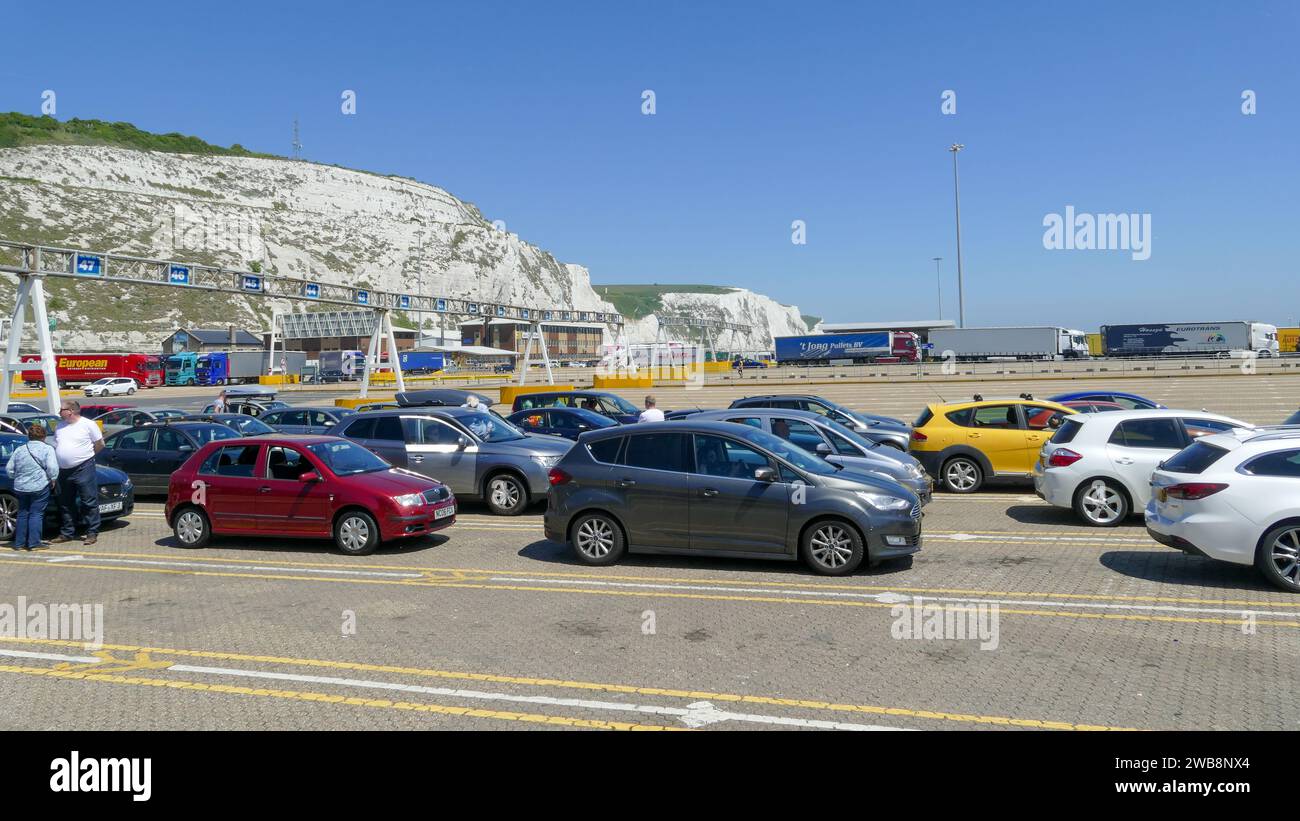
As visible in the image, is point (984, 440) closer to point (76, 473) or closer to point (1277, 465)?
point (1277, 465)

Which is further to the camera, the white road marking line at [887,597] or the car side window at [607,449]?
the car side window at [607,449]

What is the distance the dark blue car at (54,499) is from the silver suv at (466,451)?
10.9 ft

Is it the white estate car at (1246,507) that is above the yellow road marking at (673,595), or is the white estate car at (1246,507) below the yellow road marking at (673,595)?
above

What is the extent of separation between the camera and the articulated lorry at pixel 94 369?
2798 inches

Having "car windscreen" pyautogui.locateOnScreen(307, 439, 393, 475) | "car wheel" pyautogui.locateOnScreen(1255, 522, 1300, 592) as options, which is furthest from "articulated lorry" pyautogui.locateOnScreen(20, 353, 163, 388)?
"car wheel" pyautogui.locateOnScreen(1255, 522, 1300, 592)

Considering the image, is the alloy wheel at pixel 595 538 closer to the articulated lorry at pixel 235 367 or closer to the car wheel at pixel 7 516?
the car wheel at pixel 7 516

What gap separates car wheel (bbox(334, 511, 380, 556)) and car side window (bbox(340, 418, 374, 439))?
3.95 m

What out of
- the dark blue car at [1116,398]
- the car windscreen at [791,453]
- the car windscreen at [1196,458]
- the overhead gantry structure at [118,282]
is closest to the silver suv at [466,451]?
the car windscreen at [791,453]

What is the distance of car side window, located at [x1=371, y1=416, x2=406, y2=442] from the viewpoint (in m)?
14.5

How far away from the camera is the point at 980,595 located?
830 cm

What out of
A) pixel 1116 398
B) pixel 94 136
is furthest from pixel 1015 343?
pixel 94 136

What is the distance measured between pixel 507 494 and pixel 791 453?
226 inches

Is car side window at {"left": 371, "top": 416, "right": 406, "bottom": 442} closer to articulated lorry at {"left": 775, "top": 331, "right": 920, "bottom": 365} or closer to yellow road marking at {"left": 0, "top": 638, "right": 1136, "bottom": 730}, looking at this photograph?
yellow road marking at {"left": 0, "top": 638, "right": 1136, "bottom": 730}
